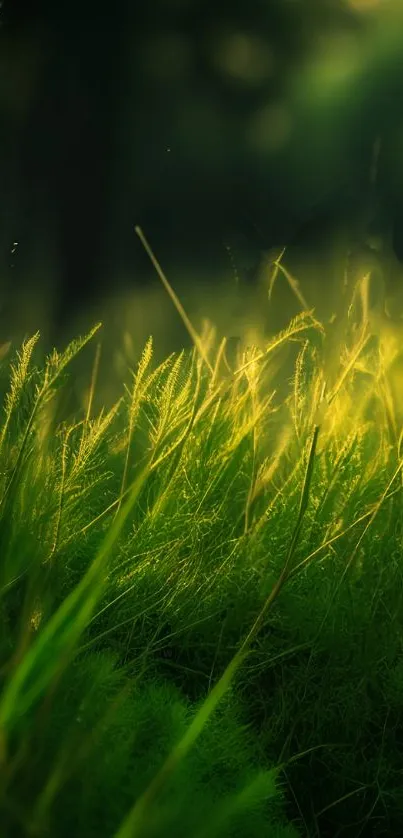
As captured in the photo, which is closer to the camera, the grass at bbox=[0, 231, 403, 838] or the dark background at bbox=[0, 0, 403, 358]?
the grass at bbox=[0, 231, 403, 838]

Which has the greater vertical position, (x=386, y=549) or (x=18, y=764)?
(x=18, y=764)

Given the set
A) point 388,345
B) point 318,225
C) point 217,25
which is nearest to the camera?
point 388,345

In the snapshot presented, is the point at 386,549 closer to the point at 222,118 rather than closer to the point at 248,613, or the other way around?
the point at 248,613

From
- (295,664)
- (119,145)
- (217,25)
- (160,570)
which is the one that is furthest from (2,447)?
(217,25)

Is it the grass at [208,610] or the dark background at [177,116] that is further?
the dark background at [177,116]
